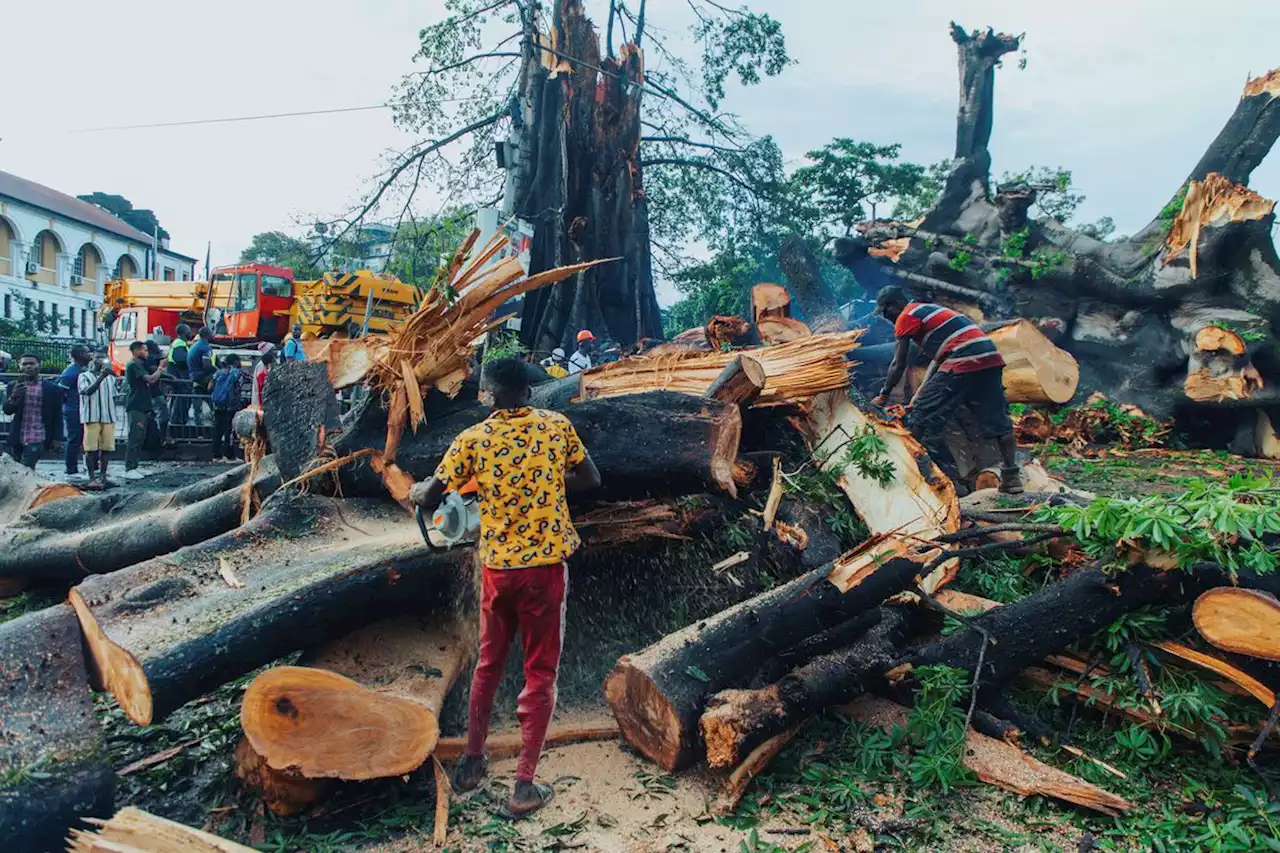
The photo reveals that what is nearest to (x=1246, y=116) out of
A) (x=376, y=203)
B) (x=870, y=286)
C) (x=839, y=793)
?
(x=870, y=286)

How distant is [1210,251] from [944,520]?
7.23 m

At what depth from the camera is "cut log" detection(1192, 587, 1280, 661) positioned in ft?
9.50

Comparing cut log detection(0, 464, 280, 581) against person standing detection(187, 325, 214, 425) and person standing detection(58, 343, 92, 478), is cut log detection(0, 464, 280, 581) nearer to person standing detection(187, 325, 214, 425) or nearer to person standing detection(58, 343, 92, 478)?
person standing detection(58, 343, 92, 478)

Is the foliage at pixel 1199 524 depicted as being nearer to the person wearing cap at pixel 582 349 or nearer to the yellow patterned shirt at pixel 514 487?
Answer: the yellow patterned shirt at pixel 514 487

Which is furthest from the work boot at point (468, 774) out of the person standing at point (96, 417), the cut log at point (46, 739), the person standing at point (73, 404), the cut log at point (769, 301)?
the person standing at point (73, 404)

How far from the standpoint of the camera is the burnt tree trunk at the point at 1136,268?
29.0 feet

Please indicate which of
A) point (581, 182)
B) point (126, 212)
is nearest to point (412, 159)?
point (581, 182)

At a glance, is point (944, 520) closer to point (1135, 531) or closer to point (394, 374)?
point (1135, 531)

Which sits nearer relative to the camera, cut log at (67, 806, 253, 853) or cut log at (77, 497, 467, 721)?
cut log at (67, 806, 253, 853)

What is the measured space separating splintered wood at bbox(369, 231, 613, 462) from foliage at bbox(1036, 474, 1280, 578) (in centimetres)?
258

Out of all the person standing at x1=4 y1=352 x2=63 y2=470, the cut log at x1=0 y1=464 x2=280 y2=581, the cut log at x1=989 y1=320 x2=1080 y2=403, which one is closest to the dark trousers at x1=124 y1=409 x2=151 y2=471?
the person standing at x1=4 y1=352 x2=63 y2=470

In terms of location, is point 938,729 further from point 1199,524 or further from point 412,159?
point 412,159

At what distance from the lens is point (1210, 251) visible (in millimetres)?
8953

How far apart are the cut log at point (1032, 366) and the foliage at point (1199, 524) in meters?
5.52
